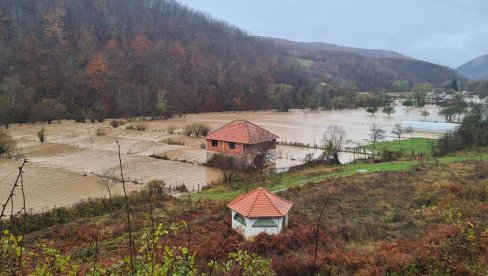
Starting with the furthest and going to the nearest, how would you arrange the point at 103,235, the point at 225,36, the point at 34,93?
the point at 225,36 < the point at 34,93 < the point at 103,235

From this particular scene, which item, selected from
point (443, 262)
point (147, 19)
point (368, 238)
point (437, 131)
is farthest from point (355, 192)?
point (147, 19)

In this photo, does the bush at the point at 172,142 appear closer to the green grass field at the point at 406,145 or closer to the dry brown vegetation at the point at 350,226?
the green grass field at the point at 406,145

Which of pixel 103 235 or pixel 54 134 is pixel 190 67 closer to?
pixel 54 134

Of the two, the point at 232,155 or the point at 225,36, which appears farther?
the point at 225,36

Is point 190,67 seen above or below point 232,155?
above

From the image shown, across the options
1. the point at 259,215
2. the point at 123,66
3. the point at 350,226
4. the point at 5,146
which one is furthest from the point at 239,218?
the point at 123,66

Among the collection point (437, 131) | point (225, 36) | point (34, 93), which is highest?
point (225, 36)

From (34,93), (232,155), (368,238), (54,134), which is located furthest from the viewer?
(34,93)
